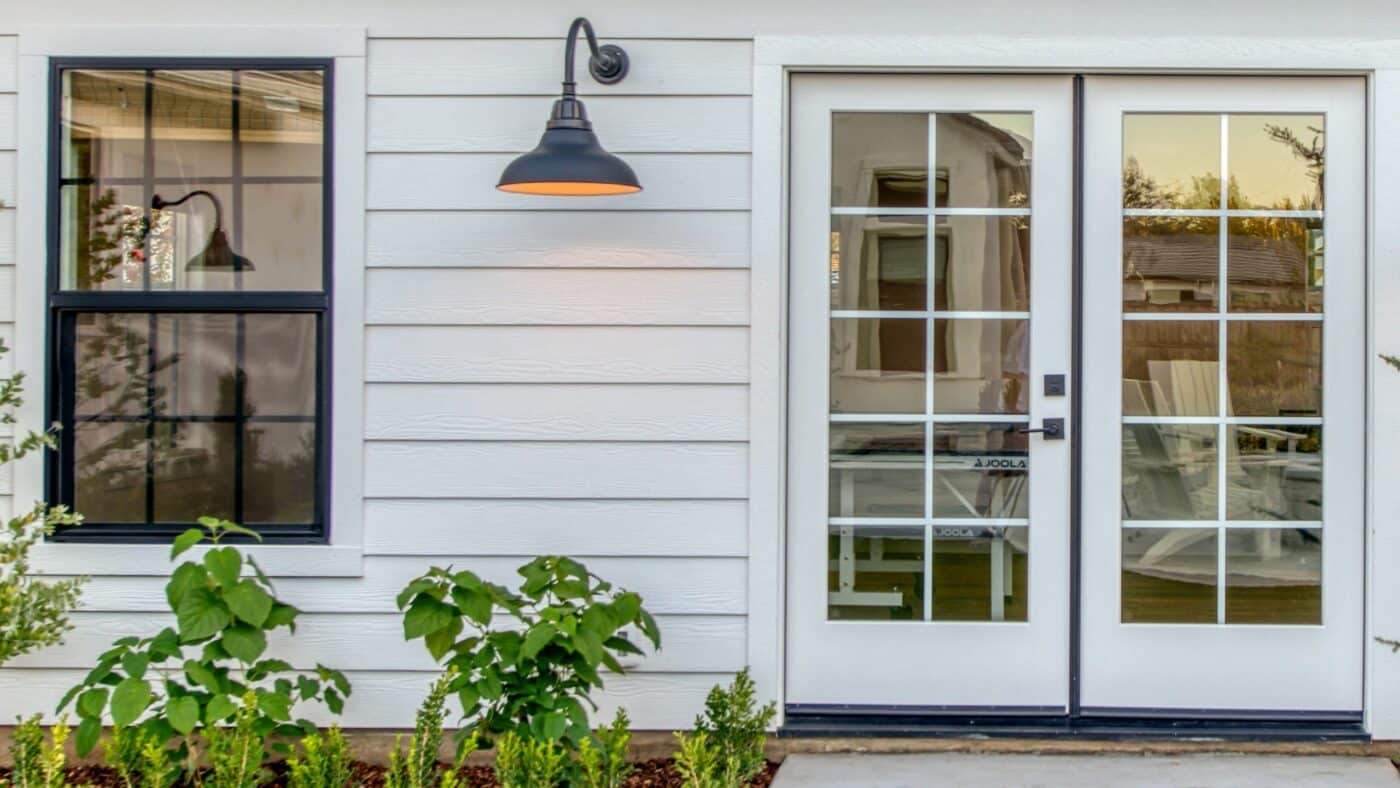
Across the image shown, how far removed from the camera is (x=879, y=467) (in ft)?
13.0

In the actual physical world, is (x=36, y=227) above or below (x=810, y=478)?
above

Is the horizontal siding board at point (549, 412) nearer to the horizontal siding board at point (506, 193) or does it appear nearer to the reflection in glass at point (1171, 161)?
the horizontal siding board at point (506, 193)

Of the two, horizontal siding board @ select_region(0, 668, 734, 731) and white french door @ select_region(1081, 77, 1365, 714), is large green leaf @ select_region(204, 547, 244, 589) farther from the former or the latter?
white french door @ select_region(1081, 77, 1365, 714)

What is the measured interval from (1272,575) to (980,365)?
105 centimetres

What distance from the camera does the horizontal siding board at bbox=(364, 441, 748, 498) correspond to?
12.8 feet

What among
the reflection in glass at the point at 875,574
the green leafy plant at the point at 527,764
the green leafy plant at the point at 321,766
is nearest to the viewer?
the green leafy plant at the point at 527,764

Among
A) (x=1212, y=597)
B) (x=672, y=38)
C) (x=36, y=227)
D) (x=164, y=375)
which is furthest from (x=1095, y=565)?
(x=36, y=227)

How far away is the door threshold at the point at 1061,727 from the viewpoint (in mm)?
3877

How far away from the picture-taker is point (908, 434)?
3965 mm

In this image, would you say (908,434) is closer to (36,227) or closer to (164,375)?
(164,375)

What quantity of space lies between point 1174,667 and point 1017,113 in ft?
5.53

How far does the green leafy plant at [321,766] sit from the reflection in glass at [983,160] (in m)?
2.31

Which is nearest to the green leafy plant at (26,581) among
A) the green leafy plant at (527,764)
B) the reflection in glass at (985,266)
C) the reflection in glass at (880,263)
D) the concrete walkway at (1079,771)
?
the green leafy plant at (527,764)

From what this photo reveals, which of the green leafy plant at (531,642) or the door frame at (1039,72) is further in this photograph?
the door frame at (1039,72)
